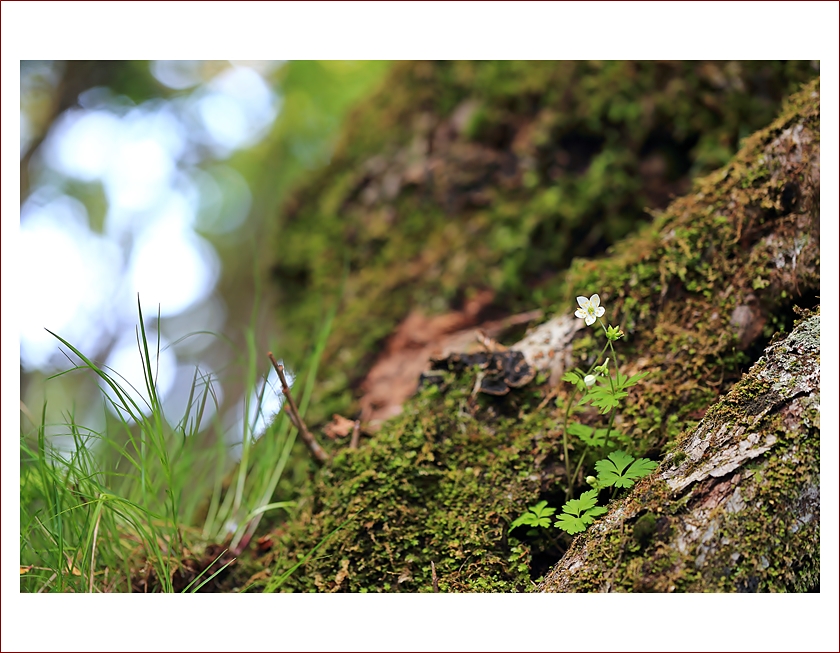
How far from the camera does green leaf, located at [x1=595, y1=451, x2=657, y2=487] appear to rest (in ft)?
3.37

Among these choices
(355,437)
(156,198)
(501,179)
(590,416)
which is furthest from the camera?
(156,198)

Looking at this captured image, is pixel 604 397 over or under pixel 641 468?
over

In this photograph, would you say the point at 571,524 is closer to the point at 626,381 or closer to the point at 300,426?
the point at 626,381

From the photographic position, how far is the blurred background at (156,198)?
182cm

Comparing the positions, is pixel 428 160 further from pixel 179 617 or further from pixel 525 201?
pixel 179 617

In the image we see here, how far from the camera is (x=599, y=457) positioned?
1.13 m

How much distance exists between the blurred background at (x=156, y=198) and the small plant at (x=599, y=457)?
31.9 inches

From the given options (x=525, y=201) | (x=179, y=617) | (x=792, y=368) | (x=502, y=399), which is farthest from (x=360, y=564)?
(x=525, y=201)

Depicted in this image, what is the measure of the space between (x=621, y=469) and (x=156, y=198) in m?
3.25

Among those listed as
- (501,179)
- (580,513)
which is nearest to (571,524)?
(580,513)

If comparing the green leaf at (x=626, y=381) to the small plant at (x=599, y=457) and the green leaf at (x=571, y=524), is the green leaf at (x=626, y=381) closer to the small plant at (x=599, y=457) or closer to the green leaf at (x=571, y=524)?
the small plant at (x=599, y=457)

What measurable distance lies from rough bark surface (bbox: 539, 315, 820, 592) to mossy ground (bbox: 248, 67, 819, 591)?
0.13 m

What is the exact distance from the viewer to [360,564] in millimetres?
1149

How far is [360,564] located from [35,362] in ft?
5.60
